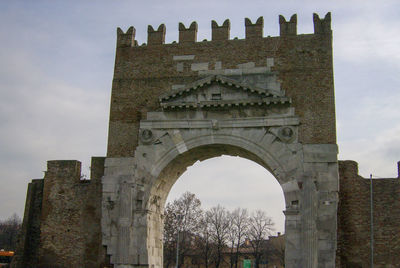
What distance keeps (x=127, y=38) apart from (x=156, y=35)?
1070mm

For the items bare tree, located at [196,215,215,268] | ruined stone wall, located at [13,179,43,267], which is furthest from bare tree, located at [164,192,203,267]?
ruined stone wall, located at [13,179,43,267]

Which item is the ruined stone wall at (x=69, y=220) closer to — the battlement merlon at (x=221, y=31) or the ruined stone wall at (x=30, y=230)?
the ruined stone wall at (x=30, y=230)

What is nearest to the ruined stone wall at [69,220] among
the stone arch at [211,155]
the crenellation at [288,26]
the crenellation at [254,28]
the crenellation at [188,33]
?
the stone arch at [211,155]

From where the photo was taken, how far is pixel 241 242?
158ft

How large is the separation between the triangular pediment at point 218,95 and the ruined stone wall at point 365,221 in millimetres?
3351

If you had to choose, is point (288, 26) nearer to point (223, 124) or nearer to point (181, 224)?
point (223, 124)

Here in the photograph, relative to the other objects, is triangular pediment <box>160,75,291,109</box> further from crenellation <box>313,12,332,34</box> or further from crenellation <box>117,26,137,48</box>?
crenellation <box>117,26,137,48</box>

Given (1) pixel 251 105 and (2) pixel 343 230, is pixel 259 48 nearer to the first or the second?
(1) pixel 251 105

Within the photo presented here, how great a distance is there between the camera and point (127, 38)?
17156mm

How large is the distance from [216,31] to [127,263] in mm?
8233

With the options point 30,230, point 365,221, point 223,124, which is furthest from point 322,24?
point 30,230

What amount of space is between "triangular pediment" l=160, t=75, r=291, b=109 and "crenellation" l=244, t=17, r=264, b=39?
1989 mm

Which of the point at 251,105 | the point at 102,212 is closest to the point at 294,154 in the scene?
the point at 251,105

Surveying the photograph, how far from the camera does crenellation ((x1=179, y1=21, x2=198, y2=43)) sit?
16.6 m
